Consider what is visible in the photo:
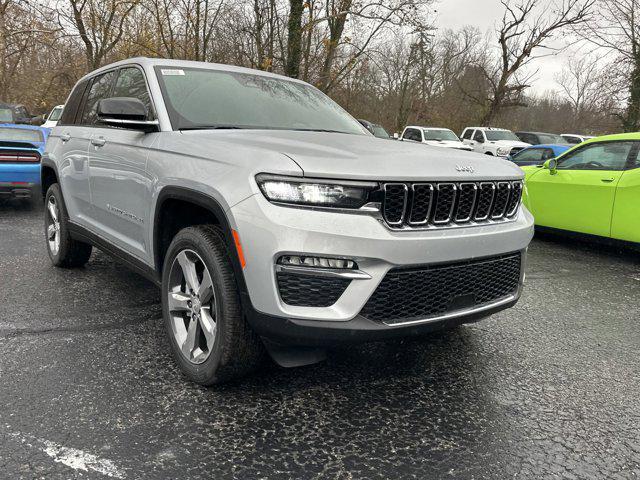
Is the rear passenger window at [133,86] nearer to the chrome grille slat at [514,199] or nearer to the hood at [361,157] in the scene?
the hood at [361,157]

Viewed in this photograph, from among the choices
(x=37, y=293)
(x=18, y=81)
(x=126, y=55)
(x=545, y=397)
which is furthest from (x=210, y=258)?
(x=18, y=81)

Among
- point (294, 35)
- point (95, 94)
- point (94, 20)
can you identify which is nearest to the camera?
point (95, 94)

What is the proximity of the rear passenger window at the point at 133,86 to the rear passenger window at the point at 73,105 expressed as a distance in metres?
0.89

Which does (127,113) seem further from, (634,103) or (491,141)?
(634,103)

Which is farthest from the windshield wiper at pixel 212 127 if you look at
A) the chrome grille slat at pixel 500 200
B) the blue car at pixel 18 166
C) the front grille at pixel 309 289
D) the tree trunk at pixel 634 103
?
the tree trunk at pixel 634 103

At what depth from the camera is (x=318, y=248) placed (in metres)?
2.27

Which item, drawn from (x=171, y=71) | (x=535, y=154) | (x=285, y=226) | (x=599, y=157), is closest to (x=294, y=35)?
(x=535, y=154)

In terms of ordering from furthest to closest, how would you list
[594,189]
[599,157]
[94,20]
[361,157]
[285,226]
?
1. [94,20]
2. [599,157]
3. [594,189]
4. [361,157]
5. [285,226]

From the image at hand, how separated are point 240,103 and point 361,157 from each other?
1.43m

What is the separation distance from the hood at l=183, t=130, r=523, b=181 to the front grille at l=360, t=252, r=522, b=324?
438 mm

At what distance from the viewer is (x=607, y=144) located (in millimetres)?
6711

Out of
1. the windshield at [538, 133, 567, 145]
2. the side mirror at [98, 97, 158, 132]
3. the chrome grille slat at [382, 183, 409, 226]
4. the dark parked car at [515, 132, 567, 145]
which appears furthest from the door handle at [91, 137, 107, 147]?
the windshield at [538, 133, 567, 145]

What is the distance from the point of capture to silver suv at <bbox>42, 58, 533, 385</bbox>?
231cm

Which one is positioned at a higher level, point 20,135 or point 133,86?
point 133,86
